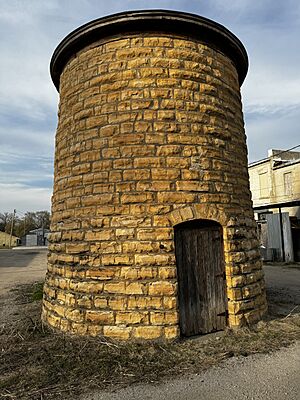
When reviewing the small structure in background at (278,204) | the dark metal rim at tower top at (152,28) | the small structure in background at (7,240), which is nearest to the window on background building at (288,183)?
the small structure in background at (278,204)

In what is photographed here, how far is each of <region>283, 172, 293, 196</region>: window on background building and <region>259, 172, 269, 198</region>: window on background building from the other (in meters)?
2.04

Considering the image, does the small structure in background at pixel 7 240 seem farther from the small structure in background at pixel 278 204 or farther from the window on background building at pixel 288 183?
the window on background building at pixel 288 183

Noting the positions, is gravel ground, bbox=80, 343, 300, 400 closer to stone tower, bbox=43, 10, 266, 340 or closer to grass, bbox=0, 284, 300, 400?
grass, bbox=0, 284, 300, 400

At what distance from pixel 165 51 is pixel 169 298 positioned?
434cm

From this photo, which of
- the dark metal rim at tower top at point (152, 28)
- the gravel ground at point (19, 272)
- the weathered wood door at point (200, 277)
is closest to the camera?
the weathered wood door at point (200, 277)

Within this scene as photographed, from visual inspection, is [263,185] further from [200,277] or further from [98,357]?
[98,357]

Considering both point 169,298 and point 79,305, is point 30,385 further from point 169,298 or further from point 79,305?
point 169,298

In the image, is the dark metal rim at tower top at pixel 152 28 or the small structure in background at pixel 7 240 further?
the small structure in background at pixel 7 240

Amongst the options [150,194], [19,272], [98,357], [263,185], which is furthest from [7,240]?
[98,357]

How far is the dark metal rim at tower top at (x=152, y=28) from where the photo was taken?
539 cm

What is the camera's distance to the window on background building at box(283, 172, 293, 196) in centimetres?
2550

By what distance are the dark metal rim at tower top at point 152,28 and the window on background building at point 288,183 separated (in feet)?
71.1

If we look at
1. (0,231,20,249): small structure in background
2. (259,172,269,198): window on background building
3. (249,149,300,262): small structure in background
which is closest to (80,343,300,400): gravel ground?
(249,149,300,262): small structure in background

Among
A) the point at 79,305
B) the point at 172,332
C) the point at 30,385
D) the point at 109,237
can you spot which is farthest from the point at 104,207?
the point at 30,385
